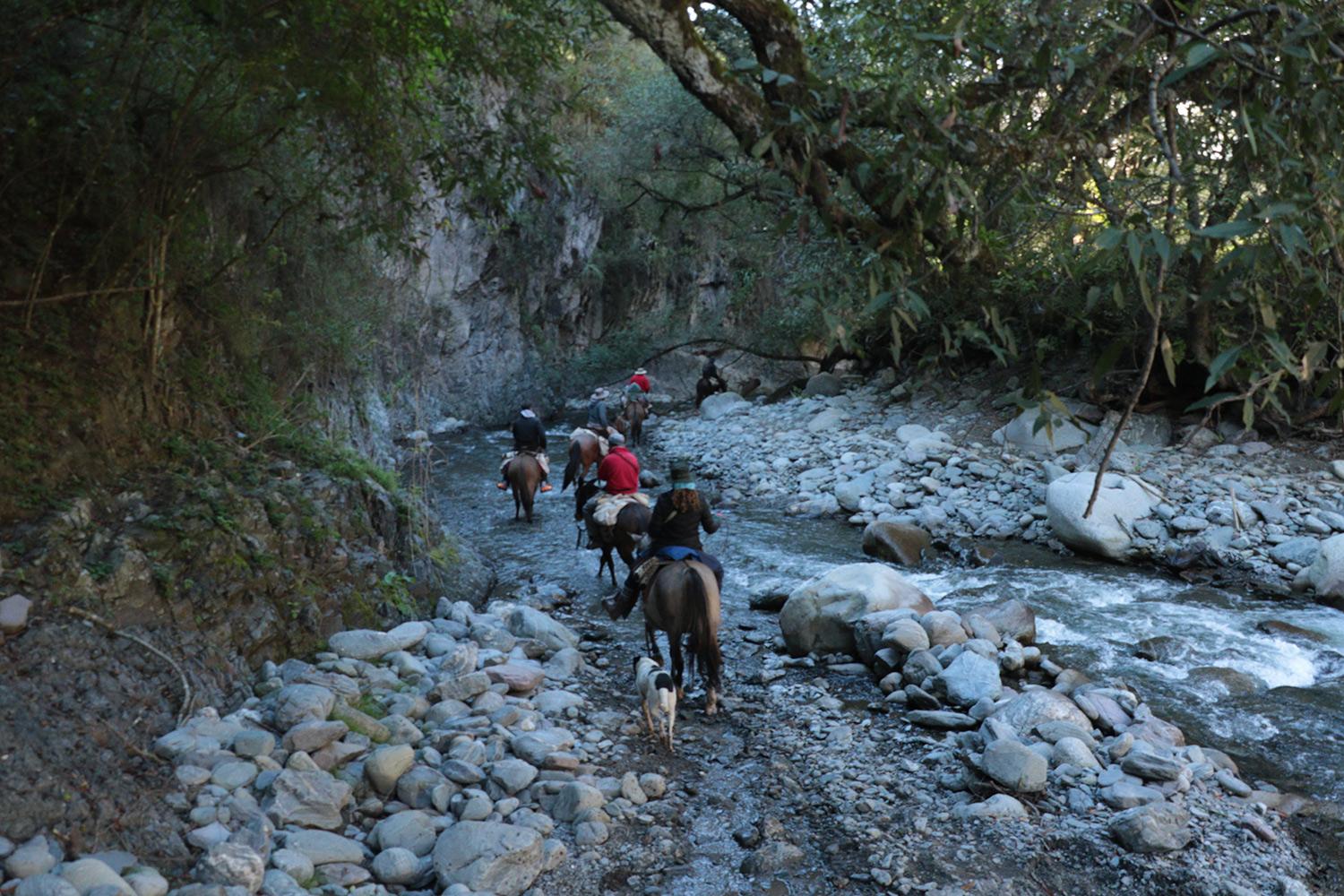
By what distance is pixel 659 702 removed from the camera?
592 cm

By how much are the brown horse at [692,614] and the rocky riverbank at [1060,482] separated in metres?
3.38

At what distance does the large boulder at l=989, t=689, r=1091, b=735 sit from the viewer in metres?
5.95

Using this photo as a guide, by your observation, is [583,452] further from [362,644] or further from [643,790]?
[643,790]

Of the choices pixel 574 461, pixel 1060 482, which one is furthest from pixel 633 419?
pixel 1060 482

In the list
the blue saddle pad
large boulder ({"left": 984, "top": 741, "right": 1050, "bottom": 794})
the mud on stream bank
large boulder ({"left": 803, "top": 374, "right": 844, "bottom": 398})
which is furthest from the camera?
large boulder ({"left": 803, "top": 374, "right": 844, "bottom": 398})

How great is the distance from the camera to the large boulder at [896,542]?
10984 millimetres

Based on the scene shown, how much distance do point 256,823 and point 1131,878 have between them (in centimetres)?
412

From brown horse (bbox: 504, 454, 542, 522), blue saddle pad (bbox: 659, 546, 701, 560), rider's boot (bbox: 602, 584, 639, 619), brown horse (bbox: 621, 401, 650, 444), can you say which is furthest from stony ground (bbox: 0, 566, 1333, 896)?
brown horse (bbox: 621, 401, 650, 444)

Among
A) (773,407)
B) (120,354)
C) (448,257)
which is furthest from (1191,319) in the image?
(448,257)

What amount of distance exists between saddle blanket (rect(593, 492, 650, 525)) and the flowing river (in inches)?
29.8

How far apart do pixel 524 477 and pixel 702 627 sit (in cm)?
653

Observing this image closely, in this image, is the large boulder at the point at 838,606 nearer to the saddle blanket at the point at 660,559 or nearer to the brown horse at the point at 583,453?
the saddle blanket at the point at 660,559

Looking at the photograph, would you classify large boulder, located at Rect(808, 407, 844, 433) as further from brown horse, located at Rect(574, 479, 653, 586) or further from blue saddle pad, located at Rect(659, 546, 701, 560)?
blue saddle pad, located at Rect(659, 546, 701, 560)

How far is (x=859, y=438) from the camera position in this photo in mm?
17000
